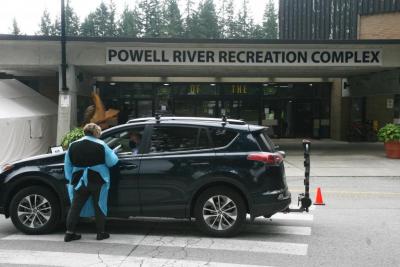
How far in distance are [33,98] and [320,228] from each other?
50.5 feet

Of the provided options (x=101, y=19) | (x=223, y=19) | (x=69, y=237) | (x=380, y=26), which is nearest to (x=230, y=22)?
(x=223, y=19)

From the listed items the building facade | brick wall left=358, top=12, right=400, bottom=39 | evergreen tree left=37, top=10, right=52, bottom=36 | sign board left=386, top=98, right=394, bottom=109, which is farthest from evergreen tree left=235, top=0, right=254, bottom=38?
sign board left=386, top=98, right=394, bottom=109

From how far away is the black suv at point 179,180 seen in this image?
7.09 metres

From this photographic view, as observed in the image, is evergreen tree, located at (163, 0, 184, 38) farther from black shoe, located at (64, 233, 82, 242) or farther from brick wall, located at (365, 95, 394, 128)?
black shoe, located at (64, 233, 82, 242)

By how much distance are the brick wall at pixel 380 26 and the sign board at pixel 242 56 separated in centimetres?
1082

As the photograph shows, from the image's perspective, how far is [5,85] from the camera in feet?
64.7

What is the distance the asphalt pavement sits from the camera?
20.1 feet

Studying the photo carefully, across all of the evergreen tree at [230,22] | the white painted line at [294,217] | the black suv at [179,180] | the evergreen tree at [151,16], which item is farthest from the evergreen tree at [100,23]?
the black suv at [179,180]

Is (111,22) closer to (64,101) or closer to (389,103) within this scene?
(389,103)

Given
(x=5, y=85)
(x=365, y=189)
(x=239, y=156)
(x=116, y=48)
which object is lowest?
(x=365, y=189)

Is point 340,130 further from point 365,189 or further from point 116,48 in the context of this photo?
point 365,189

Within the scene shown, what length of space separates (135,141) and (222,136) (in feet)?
4.14

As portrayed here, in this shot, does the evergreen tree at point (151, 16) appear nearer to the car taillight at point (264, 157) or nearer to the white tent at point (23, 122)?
the white tent at point (23, 122)

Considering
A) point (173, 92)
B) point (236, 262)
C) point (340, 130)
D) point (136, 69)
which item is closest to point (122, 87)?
point (173, 92)
